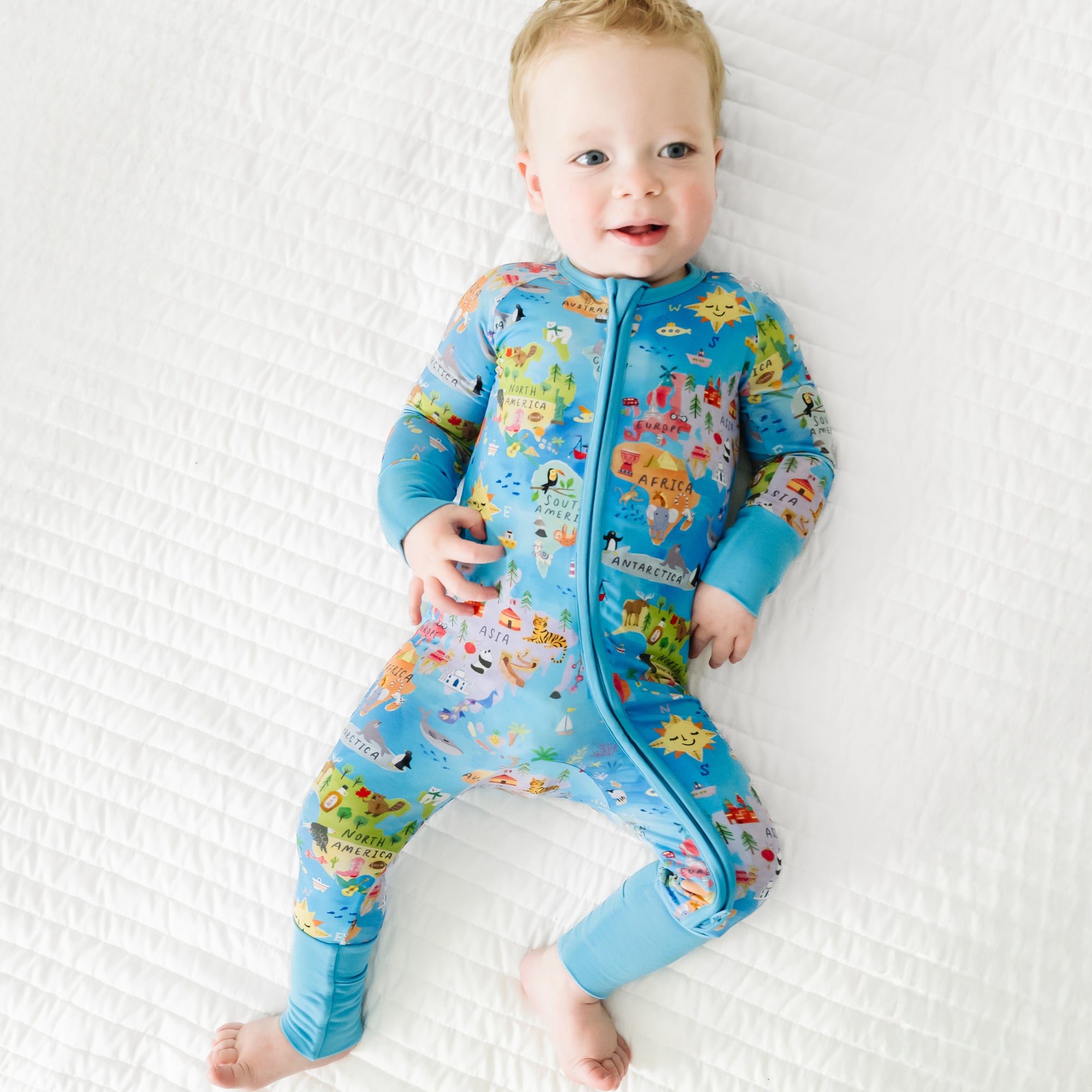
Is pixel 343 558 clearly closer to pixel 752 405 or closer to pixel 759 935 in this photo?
pixel 752 405

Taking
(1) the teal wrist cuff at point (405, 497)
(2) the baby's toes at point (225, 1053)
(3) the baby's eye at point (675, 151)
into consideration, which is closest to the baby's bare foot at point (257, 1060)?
(2) the baby's toes at point (225, 1053)

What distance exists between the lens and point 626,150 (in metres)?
0.90

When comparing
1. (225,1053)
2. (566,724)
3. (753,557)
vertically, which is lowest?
(225,1053)

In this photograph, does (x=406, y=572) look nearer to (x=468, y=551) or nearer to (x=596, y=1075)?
(x=468, y=551)

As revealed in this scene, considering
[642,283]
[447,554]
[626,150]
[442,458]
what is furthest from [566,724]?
[626,150]

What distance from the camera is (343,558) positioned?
1077mm

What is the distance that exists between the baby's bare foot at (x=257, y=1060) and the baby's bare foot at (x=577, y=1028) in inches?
9.1

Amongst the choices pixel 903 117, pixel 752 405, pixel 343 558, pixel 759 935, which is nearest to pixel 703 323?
pixel 752 405

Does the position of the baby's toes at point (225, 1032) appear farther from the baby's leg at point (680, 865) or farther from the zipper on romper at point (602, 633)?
the zipper on romper at point (602, 633)

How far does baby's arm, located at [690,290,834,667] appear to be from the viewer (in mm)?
939

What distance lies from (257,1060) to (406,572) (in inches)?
21.5

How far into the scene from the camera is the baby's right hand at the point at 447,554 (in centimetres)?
91

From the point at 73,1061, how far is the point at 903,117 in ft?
4.69

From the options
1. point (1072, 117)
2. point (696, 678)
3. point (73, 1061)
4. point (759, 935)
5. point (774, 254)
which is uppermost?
point (1072, 117)
